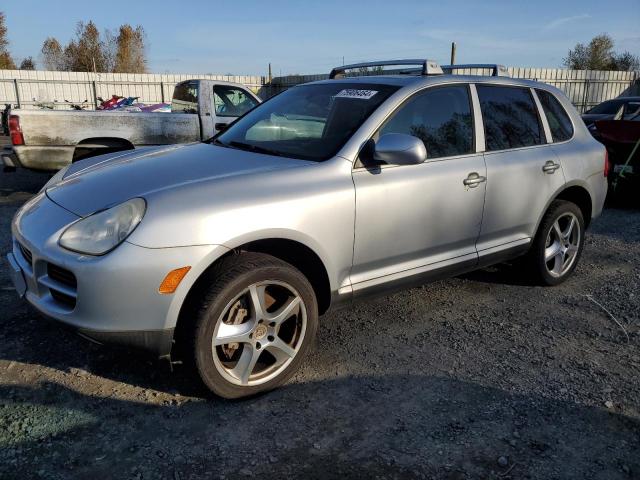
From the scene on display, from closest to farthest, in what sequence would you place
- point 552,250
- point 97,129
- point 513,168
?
point 513,168 → point 552,250 → point 97,129

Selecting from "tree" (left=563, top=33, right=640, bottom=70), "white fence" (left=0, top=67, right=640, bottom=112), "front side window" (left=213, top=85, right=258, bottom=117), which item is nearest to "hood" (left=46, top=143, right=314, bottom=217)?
"front side window" (left=213, top=85, right=258, bottom=117)

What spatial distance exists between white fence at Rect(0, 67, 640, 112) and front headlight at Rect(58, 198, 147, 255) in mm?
17826

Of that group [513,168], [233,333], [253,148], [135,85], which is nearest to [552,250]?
[513,168]

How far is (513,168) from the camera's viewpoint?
12.6 ft

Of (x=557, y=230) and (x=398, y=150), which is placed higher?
(x=398, y=150)

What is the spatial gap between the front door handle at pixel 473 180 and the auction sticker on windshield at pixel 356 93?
844 mm

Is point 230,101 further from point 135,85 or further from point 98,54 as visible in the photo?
point 98,54

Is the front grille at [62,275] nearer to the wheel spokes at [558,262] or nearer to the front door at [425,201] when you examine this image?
the front door at [425,201]

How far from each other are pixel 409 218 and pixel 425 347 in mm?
861

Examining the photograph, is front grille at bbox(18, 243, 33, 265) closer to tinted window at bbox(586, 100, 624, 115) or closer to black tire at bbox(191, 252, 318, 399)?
black tire at bbox(191, 252, 318, 399)

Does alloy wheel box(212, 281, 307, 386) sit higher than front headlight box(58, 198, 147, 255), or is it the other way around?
front headlight box(58, 198, 147, 255)

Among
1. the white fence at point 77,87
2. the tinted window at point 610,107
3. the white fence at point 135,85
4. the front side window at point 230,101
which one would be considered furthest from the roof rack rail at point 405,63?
the white fence at point 77,87

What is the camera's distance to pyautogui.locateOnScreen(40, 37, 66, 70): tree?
175 ft

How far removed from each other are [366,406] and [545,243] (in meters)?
2.38
